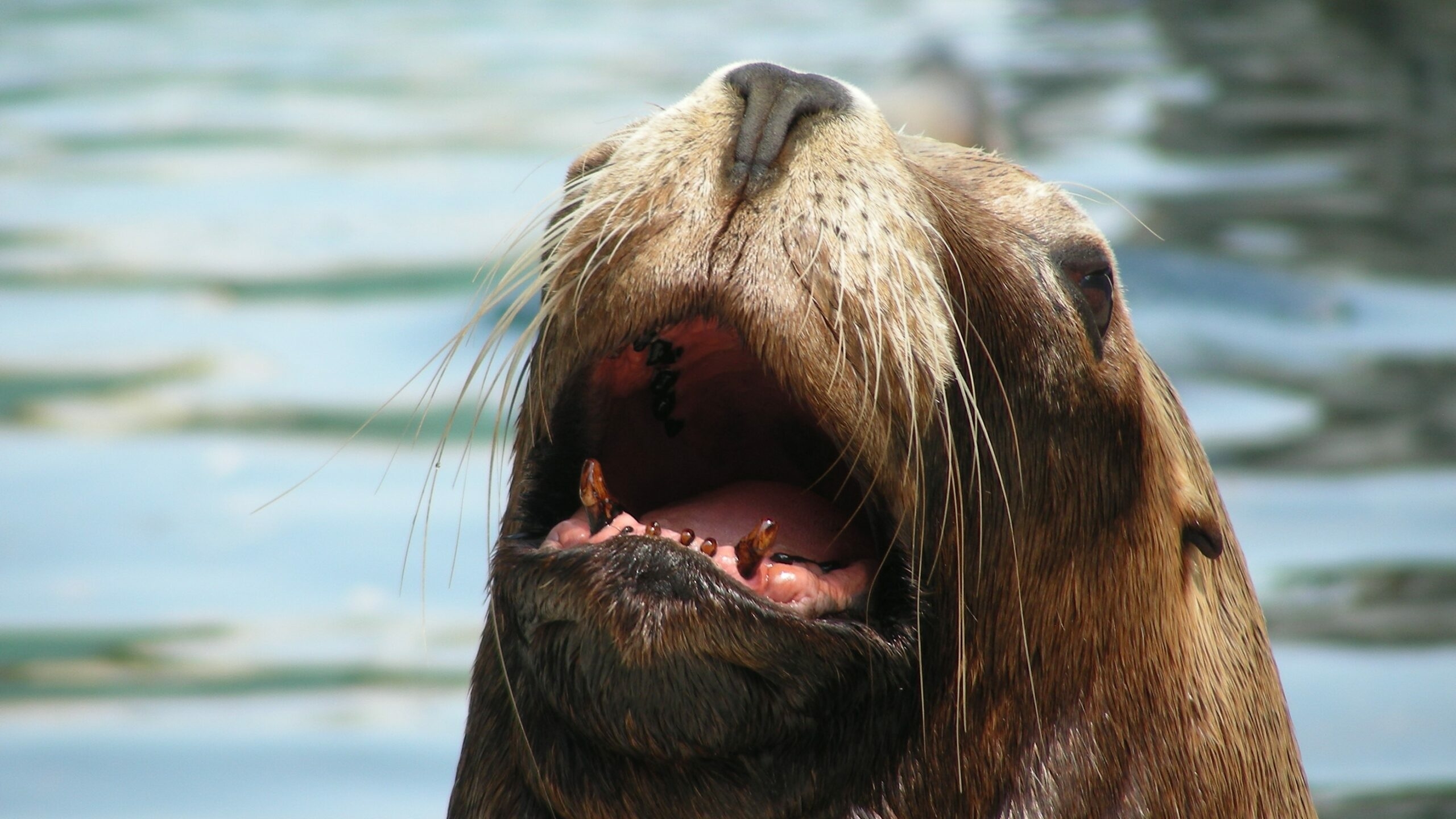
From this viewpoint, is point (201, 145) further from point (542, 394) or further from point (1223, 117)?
point (542, 394)

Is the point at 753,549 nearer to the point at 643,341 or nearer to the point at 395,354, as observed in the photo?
the point at 643,341

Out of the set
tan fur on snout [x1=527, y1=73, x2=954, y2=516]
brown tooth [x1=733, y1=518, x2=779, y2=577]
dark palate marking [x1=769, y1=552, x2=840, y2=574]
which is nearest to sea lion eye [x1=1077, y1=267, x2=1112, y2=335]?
tan fur on snout [x1=527, y1=73, x2=954, y2=516]

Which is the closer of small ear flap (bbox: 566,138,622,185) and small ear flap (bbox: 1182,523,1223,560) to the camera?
small ear flap (bbox: 566,138,622,185)

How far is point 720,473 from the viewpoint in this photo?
2.64 metres

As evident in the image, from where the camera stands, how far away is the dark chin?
2.16 m

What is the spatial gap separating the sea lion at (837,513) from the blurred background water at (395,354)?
0.28 m

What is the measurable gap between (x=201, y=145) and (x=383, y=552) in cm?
692

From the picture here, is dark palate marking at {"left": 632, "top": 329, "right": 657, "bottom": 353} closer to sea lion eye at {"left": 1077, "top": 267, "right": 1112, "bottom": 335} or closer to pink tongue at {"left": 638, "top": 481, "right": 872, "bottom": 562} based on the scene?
pink tongue at {"left": 638, "top": 481, "right": 872, "bottom": 562}

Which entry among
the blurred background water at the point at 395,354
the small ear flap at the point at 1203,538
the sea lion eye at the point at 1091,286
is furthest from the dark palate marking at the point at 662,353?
the small ear flap at the point at 1203,538

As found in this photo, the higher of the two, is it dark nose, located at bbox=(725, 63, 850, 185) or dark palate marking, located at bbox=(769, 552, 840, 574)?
dark nose, located at bbox=(725, 63, 850, 185)

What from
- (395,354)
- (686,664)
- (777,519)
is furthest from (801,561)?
(395,354)

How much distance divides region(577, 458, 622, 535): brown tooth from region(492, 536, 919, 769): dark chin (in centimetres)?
9

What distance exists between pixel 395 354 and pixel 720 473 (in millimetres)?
5660

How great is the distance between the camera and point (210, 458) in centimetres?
699
